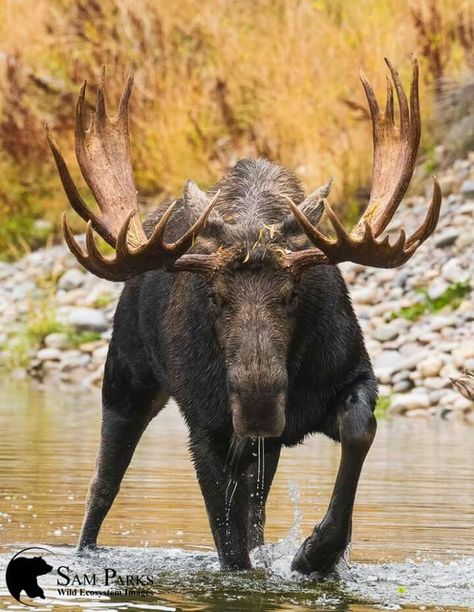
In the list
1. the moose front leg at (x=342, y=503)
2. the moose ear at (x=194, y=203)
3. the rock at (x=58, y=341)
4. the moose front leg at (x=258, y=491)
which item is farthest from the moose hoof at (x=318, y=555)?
the rock at (x=58, y=341)

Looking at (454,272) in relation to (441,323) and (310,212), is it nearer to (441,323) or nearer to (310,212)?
(441,323)

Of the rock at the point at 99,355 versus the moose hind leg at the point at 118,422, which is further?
the rock at the point at 99,355

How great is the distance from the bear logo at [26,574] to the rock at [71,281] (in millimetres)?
13146

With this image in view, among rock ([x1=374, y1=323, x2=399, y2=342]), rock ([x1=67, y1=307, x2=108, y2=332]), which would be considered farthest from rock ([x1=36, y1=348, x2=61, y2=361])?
rock ([x1=374, y1=323, x2=399, y2=342])

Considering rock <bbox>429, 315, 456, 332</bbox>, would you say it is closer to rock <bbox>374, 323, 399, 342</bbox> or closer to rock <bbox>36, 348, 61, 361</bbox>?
rock <bbox>374, 323, 399, 342</bbox>

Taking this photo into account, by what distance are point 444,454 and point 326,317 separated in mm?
4752

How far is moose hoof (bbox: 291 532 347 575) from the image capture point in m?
7.46

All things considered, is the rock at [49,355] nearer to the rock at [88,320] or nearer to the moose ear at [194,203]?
the rock at [88,320]

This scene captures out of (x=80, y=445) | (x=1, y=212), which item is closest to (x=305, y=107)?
(x=1, y=212)

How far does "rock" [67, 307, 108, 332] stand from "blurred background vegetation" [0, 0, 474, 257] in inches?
98.9

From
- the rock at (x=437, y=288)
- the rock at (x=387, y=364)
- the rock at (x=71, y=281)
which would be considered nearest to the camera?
the rock at (x=387, y=364)

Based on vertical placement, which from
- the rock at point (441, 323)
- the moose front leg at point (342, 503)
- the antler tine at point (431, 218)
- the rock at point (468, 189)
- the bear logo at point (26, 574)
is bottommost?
the bear logo at point (26, 574)

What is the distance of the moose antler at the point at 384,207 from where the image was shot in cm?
723

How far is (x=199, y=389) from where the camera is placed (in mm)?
7734
